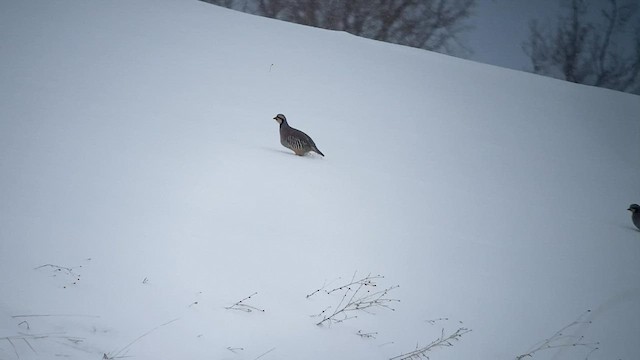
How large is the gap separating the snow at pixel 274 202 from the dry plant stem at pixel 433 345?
4cm

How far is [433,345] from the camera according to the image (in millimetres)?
3336

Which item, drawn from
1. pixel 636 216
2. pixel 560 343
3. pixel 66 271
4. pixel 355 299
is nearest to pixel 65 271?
pixel 66 271

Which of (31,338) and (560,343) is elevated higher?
(560,343)

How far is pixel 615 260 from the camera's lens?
546 cm

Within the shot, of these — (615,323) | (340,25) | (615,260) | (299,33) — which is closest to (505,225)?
(615,260)

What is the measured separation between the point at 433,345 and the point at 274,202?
2152mm

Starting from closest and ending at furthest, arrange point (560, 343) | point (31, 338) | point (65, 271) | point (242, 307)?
point (31, 338) → point (65, 271) → point (242, 307) → point (560, 343)

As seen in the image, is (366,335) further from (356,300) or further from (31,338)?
(31,338)

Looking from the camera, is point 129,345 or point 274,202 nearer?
point 129,345

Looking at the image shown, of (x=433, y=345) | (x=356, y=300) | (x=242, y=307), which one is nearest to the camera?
(x=242, y=307)

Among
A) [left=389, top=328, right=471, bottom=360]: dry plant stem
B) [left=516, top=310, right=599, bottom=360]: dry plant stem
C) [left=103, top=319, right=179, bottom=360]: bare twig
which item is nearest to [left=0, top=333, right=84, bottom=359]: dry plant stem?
[left=103, top=319, right=179, bottom=360]: bare twig

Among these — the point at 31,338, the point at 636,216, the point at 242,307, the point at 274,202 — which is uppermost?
the point at 636,216

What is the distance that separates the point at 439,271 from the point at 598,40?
631 inches

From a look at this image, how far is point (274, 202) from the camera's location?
4.97 metres
